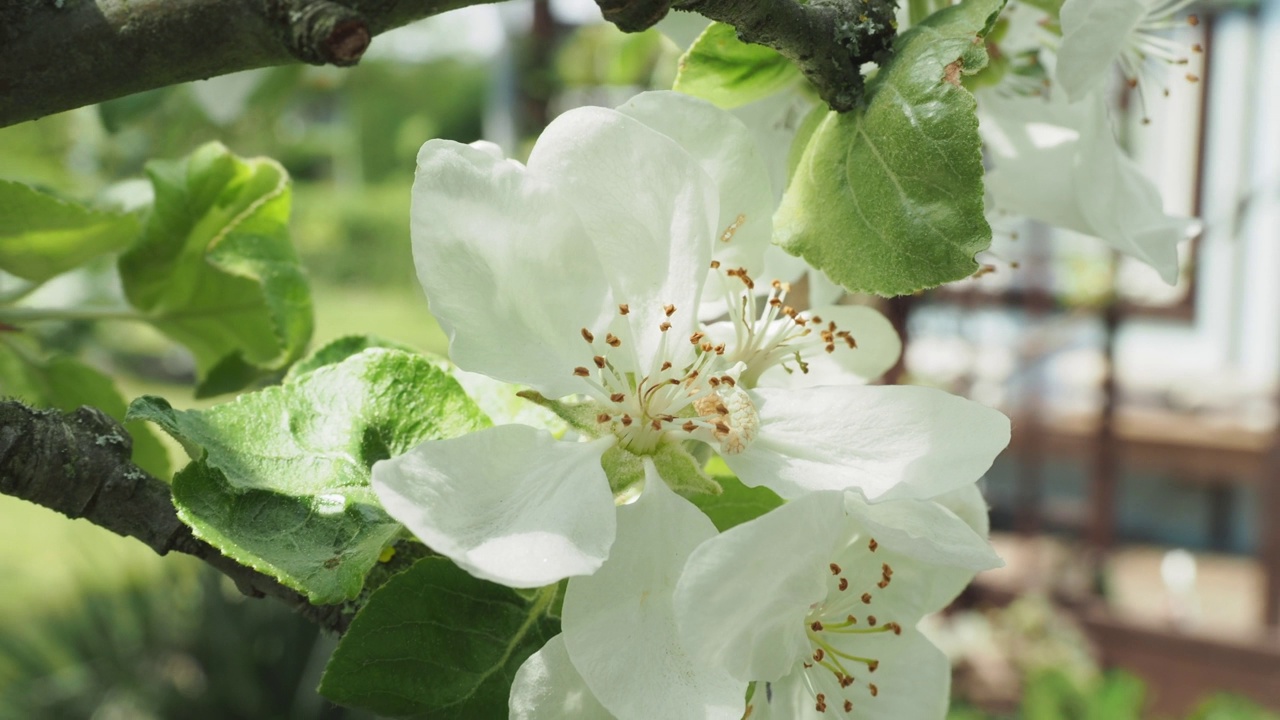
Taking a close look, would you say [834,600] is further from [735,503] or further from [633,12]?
[633,12]

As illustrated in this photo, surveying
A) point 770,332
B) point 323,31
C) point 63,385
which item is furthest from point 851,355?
point 63,385

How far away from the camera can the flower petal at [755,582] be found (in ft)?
1.14

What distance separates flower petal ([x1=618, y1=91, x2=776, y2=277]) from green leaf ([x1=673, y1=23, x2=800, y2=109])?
0.06 meters

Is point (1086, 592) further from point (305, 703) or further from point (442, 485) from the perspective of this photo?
point (442, 485)

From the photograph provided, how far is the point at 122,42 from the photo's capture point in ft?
1.17

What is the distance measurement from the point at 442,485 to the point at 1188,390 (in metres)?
4.45

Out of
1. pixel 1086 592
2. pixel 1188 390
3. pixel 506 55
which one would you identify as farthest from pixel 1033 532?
pixel 506 55

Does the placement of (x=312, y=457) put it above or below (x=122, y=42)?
below

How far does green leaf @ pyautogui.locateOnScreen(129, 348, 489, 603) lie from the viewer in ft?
1.20

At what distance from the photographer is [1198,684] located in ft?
9.98

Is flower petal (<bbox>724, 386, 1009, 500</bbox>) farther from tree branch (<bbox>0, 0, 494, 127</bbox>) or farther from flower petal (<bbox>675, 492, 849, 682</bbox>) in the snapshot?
tree branch (<bbox>0, 0, 494, 127</bbox>)

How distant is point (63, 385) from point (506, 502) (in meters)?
0.37

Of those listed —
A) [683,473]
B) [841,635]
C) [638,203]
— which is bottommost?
[841,635]

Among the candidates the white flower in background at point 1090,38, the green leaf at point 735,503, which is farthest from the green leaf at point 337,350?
the white flower in background at point 1090,38
